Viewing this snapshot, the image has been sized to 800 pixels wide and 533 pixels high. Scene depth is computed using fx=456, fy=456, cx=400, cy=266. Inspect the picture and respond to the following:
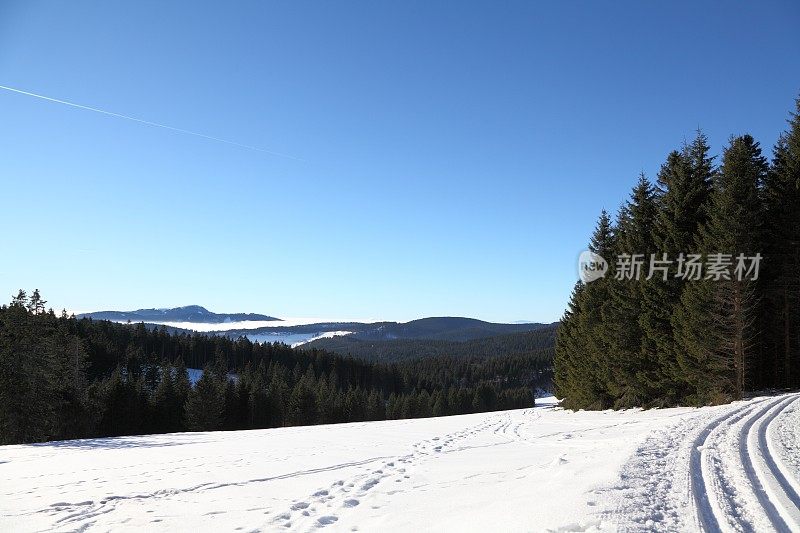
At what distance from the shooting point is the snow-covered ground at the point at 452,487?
5.38 meters

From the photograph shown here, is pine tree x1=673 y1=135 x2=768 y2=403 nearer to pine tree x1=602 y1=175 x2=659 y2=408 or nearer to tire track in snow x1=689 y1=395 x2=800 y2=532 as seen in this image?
pine tree x1=602 y1=175 x2=659 y2=408

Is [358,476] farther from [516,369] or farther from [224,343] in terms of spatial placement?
[516,369]

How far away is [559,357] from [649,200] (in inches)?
770

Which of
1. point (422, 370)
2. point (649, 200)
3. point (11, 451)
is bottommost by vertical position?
point (422, 370)

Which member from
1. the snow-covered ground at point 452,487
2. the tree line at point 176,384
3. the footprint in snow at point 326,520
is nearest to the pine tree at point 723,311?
the snow-covered ground at point 452,487

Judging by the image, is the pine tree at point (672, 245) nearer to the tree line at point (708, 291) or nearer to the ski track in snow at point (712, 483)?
the tree line at point (708, 291)

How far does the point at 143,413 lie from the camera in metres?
50.5

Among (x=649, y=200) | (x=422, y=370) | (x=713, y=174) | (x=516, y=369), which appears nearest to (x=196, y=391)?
(x=649, y=200)

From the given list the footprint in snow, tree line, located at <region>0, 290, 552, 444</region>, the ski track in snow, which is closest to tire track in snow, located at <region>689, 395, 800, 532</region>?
the ski track in snow

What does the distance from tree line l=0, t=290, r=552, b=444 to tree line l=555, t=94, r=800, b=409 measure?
35986mm

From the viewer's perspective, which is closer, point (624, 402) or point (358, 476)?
point (358, 476)

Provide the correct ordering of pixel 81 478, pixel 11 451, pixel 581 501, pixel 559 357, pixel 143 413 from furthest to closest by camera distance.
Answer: pixel 143 413 < pixel 559 357 < pixel 11 451 < pixel 81 478 < pixel 581 501

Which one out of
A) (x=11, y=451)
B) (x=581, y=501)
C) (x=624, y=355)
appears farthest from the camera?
(x=624, y=355)

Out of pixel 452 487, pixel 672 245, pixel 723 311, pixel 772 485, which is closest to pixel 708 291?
pixel 723 311
